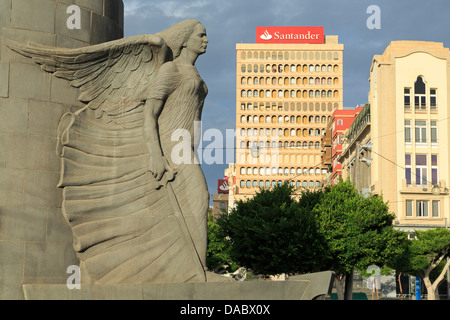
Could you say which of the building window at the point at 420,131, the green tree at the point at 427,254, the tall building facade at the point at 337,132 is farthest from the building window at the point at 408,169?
the tall building facade at the point at 337,132

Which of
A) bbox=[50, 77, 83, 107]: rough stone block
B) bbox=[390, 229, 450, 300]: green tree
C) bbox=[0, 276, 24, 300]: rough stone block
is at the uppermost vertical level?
bbox=[50, 77, 83, 107]: rough stone block

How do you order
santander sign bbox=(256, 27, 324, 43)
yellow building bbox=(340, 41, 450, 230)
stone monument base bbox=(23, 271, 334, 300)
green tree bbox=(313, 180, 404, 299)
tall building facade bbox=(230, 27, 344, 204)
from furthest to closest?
santander sign bbox=(256, 27, 324, 43) → tall building facade bbox=(230, 27, 344, 204) → yellow building bbox=(340, 41, 450, 230) → green tree bbox=(313, 180, 404, 299) → stone monument base bbox=(23, 271, 334, 300)

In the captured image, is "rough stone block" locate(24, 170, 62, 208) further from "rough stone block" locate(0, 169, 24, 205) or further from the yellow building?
the yellow building

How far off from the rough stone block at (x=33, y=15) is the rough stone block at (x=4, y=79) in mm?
765

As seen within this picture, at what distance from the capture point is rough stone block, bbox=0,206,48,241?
10836 millimetres

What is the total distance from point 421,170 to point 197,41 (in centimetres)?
6735

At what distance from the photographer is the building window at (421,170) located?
7475 centimetres

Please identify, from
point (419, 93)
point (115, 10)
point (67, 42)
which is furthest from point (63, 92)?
point (419, 93)

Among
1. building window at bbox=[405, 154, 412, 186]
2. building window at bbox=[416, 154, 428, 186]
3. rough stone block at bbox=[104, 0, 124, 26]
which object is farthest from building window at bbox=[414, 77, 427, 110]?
rough stone block at bbox=[104, 0, 124, 26]

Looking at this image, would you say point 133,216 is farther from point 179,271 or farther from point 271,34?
point 271,34

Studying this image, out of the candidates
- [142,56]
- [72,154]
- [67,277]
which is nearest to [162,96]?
[142,56]

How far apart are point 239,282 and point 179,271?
114cm

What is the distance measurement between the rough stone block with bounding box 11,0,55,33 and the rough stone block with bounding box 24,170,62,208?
2653 mm

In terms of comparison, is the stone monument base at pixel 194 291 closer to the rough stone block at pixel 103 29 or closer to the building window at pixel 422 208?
the rough stone block at pixel 103 29
